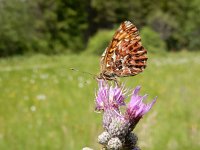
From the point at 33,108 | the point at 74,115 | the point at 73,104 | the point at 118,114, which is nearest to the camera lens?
the point at 118,114

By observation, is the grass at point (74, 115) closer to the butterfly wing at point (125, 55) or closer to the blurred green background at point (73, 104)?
the blurred green background at point (73, 104)

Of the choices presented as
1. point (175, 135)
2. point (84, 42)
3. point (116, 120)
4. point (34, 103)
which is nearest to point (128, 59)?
point (116, 120)

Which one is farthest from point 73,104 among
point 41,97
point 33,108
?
point 33,108

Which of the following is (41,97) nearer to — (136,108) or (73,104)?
(73,104)

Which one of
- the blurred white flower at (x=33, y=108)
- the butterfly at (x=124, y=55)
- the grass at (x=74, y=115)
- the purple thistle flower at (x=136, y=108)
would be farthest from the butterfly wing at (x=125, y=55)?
the blurred white flower at (x=33, y=108)

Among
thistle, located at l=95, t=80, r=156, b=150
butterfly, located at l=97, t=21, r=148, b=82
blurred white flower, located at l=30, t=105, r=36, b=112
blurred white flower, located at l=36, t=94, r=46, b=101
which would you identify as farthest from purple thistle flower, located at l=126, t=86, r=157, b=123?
blurred white flower, located at l=36, t=94, r=46, b=101

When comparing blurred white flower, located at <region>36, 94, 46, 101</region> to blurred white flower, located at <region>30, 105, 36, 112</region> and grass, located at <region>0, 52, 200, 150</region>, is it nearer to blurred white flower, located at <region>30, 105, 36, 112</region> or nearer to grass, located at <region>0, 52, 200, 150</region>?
grass, located at <region>0, 52, 200, 150</region>
